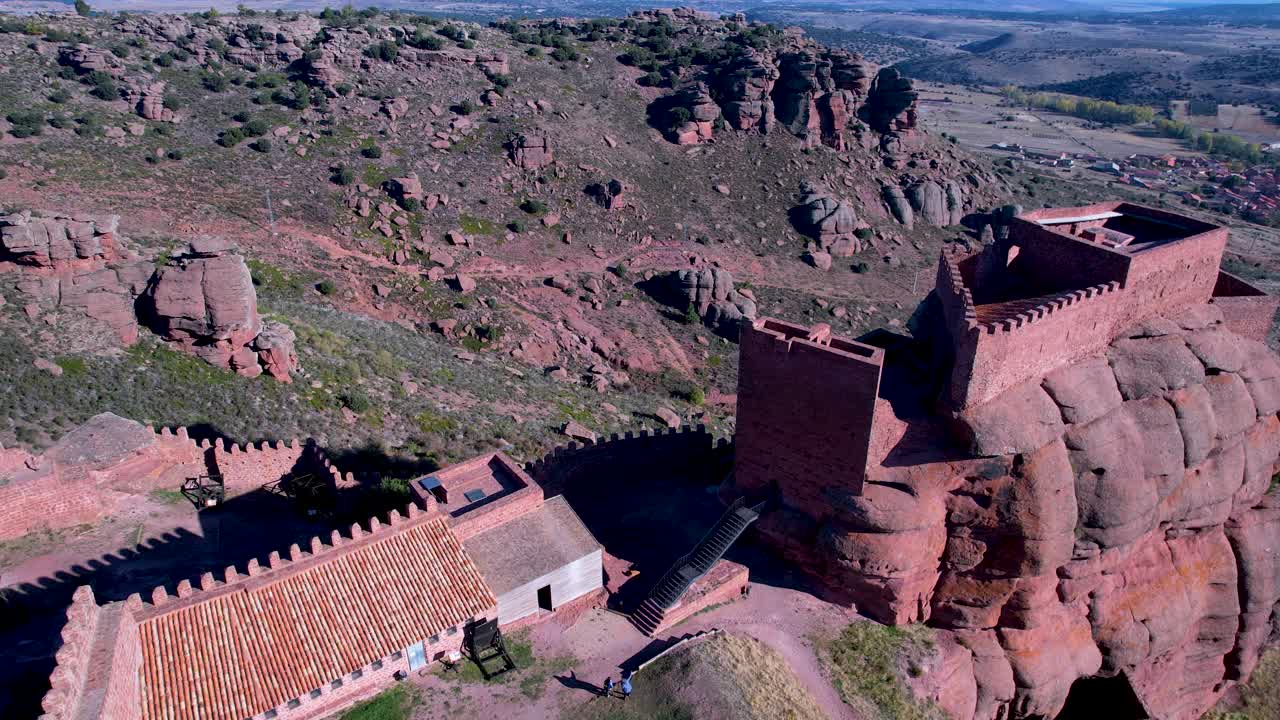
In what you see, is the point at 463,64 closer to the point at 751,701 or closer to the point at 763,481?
the point at 763,481

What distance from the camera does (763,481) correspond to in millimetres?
26016

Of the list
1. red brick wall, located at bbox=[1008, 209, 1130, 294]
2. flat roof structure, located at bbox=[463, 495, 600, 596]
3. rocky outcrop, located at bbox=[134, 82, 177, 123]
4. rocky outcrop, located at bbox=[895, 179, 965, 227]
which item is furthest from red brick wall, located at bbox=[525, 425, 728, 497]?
rocky outcrop, located at bbox=[895, 179, 965, 227]

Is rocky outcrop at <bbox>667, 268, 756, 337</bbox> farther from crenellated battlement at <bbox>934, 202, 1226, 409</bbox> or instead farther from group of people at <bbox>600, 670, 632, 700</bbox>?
group of people at <bbox>600, 670, 632, 700</bbox>

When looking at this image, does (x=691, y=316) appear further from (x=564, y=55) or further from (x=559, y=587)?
(x=564, y=55)

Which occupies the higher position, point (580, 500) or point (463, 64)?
point (463, 64)

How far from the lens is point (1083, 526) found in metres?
24.1

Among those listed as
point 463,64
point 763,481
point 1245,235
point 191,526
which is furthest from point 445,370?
point 1245,235

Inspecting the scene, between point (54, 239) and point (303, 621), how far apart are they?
2528 centimetres

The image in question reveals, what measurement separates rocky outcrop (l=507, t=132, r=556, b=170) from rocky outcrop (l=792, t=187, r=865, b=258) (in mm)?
23274

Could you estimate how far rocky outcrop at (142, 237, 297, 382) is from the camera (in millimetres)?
35062

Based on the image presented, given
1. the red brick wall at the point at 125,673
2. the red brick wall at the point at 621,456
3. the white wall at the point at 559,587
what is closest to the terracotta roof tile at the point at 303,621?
the red brick wall at the point at 125,673

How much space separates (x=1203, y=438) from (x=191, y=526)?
33.9 meters

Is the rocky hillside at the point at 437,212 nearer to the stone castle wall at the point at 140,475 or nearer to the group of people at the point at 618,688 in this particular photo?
the stone castle wall at the point at 140,475

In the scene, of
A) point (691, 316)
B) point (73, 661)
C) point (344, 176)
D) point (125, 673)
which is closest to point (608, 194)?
point (691, 316)
